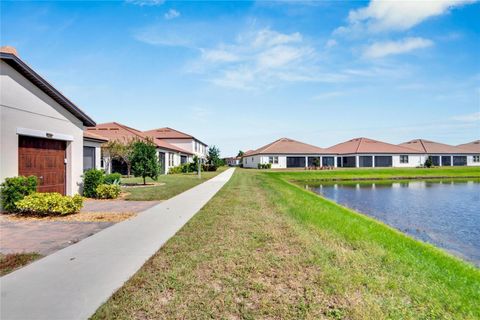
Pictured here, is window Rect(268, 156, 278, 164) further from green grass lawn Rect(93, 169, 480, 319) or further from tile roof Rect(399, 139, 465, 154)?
green grass lawn Rect(93, 169, 480, 319)

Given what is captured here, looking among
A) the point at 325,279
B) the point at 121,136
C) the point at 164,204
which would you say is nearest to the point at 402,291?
the point at 325,279

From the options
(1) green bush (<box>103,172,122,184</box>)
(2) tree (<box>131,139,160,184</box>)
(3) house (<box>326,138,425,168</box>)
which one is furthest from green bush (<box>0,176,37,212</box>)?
(3) house (<box>326,138,425,168</box>)

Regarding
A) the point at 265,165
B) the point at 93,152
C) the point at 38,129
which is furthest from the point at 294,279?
the point at 265,165

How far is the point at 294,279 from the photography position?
15.8 ft

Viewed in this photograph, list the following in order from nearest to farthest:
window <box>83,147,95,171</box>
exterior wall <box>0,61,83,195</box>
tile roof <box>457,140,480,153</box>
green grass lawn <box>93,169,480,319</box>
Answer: green grass lawn <box>93,169,480,319</box>, exterior wall <box>0,61,83,195</box>, window <box>83,147,95,171</box>, tile roof <box>457,140,480,153</box>

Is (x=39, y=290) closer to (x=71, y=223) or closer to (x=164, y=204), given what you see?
(x=71, y=223)

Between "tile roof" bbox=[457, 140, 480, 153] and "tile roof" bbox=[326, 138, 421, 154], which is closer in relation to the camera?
"tile roof" bbox=[326, 138, 421, 154]

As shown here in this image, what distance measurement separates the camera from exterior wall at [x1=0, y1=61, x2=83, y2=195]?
999 centimetres

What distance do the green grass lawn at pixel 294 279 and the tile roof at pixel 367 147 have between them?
5032cm

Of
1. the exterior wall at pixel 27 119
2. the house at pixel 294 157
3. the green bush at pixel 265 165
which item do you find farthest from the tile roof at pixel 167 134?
the exterior wall at pixel 27 119

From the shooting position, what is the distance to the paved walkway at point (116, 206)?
11.2 metres

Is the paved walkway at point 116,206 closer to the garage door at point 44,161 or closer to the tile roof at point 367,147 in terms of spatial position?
the garage door at point 44,161

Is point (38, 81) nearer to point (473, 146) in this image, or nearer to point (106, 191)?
point (106, 191)

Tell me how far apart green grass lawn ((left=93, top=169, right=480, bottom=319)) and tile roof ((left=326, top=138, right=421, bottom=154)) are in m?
50.3
